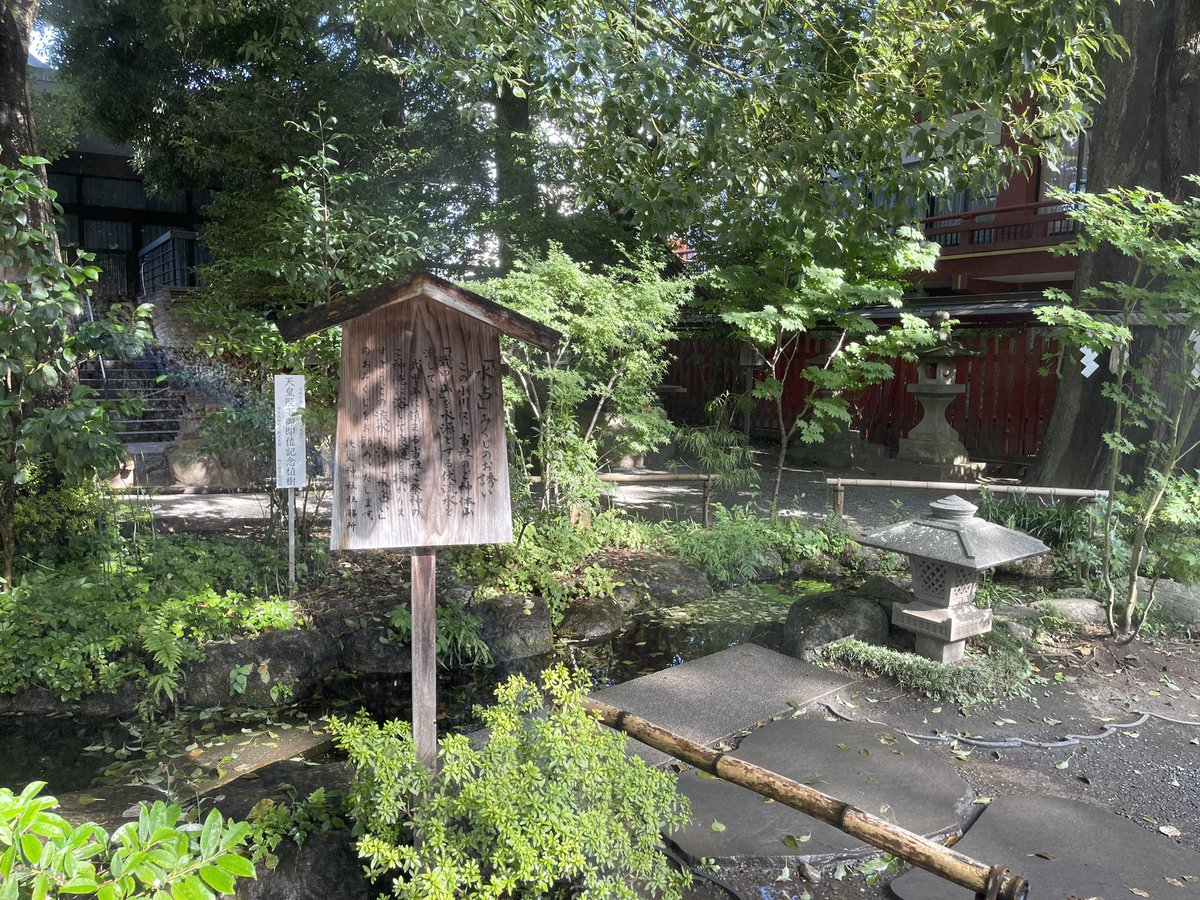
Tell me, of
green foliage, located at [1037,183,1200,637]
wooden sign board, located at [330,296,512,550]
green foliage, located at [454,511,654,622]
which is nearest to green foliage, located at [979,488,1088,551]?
green foliage, located at [1037,183,1200,637]

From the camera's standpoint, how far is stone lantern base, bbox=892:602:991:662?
18.6ft

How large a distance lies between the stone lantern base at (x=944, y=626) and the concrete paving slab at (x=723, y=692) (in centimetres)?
68

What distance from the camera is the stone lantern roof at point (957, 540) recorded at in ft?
18.2

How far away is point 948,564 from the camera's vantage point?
5652 mm

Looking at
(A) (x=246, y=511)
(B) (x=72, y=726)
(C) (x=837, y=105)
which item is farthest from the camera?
(A) (x=246, y=511)

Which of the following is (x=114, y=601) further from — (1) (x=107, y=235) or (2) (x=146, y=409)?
(1) (x=107, y=235)

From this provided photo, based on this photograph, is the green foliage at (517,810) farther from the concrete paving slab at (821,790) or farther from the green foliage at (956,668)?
the green foliage at (956,668)

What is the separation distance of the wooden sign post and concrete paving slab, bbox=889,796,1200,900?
2.33 meters

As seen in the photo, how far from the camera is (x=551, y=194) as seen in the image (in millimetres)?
13406

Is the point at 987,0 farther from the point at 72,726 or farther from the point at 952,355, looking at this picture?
the point at 952,355

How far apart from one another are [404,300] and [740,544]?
6139 mm

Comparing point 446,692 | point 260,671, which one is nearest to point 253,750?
point 260,671

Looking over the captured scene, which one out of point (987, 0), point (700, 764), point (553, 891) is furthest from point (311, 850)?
point (987, 0)

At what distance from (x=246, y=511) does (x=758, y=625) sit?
6545 mm
